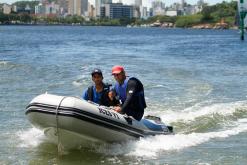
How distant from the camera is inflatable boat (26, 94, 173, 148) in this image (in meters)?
9.30

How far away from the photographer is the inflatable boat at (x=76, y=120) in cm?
930

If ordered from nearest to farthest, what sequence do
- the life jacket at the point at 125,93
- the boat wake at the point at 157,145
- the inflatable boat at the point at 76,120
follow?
the inflatable boat at the point at 76,120 < the boat wake at the point at 157,145 < the life jacket at the point at 125,93

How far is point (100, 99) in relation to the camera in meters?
Result: 10.2

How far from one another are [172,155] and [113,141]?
1.01 metres

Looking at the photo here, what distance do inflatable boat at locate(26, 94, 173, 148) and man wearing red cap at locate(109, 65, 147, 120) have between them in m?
0.18

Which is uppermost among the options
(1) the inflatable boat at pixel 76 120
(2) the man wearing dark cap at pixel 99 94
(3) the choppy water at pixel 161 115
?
(2) the man wearing dark cap at pixel 99 94

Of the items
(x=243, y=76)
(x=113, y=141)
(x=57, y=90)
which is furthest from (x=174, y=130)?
(x=243, y=76)

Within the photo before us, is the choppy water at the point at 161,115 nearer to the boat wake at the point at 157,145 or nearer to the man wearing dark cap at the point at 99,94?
the boat wake at the point at 157,145

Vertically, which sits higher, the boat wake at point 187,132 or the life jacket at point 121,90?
the life jacket at point 121,90

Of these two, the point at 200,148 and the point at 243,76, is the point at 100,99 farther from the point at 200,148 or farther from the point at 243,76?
the point at 243,76

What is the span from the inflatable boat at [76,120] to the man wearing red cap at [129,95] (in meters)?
0.18

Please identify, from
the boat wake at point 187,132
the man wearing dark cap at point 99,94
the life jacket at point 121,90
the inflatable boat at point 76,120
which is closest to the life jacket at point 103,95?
the man wearing dark cap at point 99,94

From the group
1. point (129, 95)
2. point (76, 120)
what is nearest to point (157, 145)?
point (129, 95)

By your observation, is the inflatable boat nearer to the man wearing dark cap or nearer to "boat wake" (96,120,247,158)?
"boat wake" (96,120,247,158)
